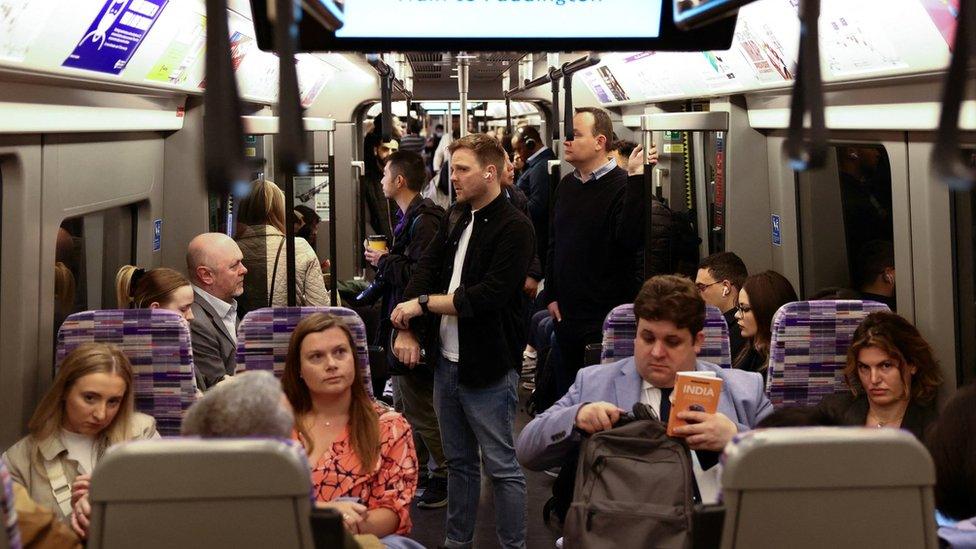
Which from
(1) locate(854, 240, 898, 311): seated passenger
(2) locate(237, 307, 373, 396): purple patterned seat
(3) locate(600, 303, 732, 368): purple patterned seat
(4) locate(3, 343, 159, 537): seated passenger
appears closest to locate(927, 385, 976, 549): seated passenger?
(3) locate(600, 303, 732, 368): purple patterned seat

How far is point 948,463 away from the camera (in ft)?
10.1

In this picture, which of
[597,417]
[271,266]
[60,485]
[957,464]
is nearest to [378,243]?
[271,266]

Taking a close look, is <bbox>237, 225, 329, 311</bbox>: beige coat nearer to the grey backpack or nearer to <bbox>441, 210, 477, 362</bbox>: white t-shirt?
<bbox>441, 210, 477, 362</bbox>: white t-shirt

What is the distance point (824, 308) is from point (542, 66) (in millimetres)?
5873

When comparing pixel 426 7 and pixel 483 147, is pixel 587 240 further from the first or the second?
pixel 426 7

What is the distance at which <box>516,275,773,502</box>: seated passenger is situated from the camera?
11.0 ft

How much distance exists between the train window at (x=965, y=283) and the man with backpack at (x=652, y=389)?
1.36 m

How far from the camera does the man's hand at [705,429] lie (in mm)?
3004

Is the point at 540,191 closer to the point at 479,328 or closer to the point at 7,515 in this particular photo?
the point at 479,328

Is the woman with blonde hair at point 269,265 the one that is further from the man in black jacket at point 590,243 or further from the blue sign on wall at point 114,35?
the blue sign on wall at point 114,35

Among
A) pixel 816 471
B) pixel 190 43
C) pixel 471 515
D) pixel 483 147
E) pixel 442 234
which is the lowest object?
pixel 471 515

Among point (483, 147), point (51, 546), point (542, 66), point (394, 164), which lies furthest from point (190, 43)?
point (542, 66)

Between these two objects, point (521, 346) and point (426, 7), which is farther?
point (521, 346)

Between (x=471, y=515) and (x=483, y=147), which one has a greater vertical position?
(x=483, y=147)
